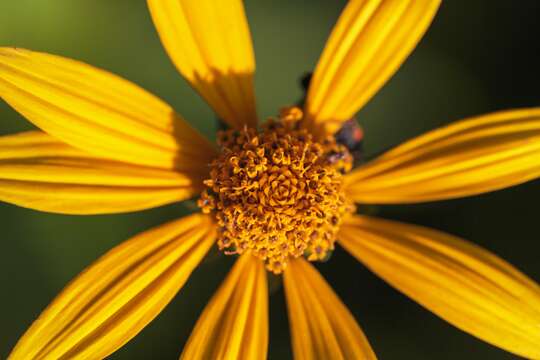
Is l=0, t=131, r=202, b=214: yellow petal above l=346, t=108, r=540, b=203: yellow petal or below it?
above

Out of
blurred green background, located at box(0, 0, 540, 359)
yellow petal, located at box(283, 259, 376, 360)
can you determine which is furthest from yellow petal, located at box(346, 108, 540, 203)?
blurred green background, located at box(0, 0, 540, 359)

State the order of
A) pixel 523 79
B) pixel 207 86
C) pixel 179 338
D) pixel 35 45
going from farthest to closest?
pixel 523 79 < pixel 179 338 < pixel 35 45 < pixel 207 86

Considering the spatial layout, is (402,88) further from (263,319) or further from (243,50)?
(263,319)

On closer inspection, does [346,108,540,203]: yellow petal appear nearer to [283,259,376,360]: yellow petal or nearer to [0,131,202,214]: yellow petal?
[283,259,376,360]: yellow petal

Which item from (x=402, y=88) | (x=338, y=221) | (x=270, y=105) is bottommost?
(x=338, y=221)

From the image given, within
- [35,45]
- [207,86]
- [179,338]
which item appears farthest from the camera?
[179,338]

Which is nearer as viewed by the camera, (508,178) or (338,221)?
(508,178)

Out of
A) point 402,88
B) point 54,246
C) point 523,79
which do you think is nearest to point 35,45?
point 54,246
